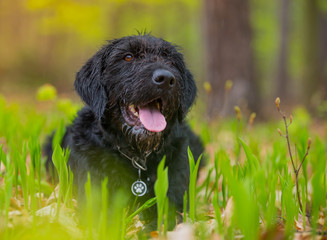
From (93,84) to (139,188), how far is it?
939 mm

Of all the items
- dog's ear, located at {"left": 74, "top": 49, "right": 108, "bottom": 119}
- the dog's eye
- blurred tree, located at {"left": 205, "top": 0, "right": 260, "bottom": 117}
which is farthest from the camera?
blurred tree, located at {"left": 205, "top": 0, "right": 260, "bottom": 117}

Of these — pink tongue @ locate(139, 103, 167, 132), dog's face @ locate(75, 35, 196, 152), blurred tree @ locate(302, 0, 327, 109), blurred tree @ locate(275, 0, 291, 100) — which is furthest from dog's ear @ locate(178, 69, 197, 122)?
blurred tree @ locate(275, 0, 291, 100)

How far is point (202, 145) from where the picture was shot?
4059mm

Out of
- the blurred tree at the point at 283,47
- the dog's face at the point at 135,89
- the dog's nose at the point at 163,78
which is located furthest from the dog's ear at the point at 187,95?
the blurred tree at the point at 283,47

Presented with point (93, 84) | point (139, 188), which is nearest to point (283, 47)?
point (93, 84)

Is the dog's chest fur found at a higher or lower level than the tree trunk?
lower

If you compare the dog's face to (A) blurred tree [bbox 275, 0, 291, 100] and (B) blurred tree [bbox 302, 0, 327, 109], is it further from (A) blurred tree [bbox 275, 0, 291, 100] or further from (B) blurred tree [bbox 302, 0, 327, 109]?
(A) blurred tree [bbox 275, 0, 291, 100]

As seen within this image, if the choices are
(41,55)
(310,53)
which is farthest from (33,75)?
(310,53)

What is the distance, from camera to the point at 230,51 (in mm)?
7551

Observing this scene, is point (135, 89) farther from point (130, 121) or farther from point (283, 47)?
point (283, 47)

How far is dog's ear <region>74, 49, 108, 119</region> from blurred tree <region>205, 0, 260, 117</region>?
4669mm

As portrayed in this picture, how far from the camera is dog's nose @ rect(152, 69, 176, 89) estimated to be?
104 inches

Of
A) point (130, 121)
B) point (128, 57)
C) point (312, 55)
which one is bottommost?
point (130, 121)

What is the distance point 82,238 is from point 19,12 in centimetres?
2799
